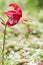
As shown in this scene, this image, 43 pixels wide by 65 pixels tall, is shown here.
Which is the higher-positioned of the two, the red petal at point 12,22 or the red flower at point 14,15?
the red flower at point 14,15

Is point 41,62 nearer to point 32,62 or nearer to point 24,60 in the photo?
point 32,62

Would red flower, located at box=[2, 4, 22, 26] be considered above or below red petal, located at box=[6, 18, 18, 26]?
above

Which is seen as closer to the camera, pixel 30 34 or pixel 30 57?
pixel 30 57

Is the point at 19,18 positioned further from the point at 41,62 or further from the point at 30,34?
the point at 30,34

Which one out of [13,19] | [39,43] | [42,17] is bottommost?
[42,17]

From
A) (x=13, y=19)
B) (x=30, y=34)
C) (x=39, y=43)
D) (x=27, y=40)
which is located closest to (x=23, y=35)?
(x=30, y=34)

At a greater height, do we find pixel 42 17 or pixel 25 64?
pixel 25 64

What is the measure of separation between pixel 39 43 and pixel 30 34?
130 cm

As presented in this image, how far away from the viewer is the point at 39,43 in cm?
486

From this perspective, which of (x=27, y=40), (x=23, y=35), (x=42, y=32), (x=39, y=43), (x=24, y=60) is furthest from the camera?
(x=42, y=32)

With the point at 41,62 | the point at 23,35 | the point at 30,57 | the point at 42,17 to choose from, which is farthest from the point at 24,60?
the point at 42,17

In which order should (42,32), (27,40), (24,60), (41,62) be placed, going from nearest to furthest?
(41,62) < (24,60) < (27,40) < (42,32)

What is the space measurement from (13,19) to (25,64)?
3.17ft

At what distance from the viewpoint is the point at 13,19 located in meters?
2.91
